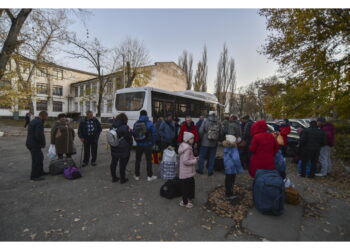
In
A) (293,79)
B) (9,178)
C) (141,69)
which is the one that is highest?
(141,69)

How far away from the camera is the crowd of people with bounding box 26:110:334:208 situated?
3.67 m

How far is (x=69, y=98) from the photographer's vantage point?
146 ft

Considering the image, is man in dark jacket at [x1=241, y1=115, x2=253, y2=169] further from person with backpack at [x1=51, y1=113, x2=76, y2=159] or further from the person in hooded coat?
person with backpack at [x1=51, y1=113, x2=76, y2=159]

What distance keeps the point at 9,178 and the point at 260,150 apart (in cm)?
676

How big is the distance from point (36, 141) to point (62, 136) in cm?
90

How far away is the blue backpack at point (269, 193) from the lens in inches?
133

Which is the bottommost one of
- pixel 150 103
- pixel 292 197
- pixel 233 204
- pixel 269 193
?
pixel 233 204

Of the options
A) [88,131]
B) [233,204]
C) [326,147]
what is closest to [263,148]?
[233,204]

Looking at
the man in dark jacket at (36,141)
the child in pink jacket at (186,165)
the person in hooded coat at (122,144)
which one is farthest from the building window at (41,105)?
the child in pink jacket at (186,165)

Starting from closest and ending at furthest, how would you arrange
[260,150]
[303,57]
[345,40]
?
[260,150] < [345,40] < [303,57]

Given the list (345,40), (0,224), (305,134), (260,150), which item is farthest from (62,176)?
(345,40)

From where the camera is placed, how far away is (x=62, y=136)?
5.74m

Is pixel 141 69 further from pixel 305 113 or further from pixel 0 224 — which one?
pixel 0 224

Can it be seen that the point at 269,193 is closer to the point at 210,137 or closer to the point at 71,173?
the point at 210,137
